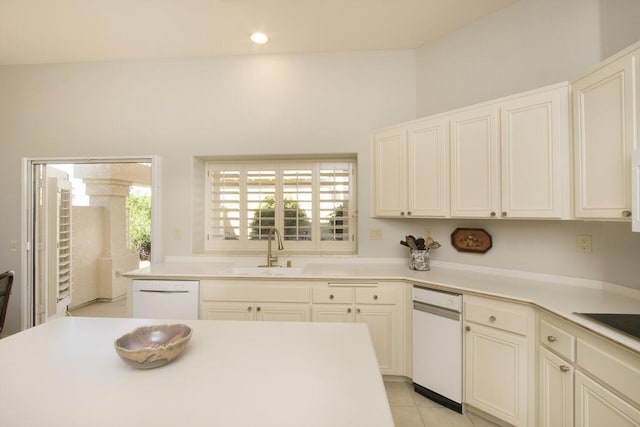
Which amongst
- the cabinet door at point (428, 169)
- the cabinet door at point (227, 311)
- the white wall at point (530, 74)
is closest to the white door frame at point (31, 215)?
the cabinet door at point (227, 311)

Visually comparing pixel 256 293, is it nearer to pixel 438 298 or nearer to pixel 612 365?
pixel 438 298

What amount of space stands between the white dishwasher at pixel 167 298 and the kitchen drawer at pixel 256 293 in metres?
0.11

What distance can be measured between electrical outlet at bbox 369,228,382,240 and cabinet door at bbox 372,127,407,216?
19 cm

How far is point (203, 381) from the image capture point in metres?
0.86

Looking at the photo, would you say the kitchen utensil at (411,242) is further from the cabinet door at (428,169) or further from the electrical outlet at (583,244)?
the electrical outlet at (583,244)

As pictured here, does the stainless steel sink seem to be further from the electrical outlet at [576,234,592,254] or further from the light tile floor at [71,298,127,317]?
the light tile floor at [71,298,127,317]

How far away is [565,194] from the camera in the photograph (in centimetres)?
180

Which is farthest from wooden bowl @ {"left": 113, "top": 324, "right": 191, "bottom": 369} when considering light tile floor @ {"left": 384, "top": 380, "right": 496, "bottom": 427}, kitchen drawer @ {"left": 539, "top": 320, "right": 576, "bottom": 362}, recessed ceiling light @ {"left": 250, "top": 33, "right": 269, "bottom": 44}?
recessed ceiling light @ {"left": 250, "top": 33, "right": 269, "bottom": 44}

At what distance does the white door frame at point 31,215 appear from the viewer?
2.97m

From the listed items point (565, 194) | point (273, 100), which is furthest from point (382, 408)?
point (273, 100)

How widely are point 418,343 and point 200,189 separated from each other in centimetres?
252

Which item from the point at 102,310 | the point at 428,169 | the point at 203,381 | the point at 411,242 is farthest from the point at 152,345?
the point at 102,310

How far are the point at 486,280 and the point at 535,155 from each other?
2.98 ft

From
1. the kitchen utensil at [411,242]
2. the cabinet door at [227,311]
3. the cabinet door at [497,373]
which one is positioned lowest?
the cabinet door at [497,373]
